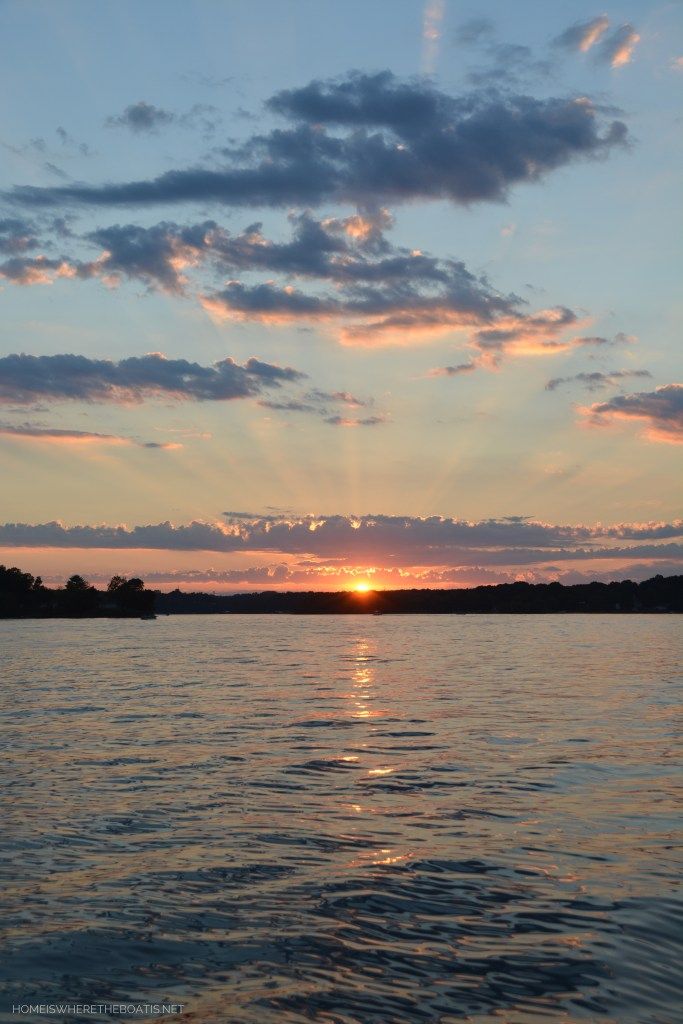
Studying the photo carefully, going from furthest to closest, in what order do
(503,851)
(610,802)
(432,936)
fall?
1. (610,802)
2. (503,851)
3. (432,936)

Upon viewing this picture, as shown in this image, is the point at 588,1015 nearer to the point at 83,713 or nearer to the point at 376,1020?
the point at 376,1020

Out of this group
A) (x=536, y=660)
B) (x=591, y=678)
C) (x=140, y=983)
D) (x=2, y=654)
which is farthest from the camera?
(x=2, y=654)

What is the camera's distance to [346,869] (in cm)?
2011

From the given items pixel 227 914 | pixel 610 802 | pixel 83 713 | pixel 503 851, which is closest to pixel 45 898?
pixel 227 914

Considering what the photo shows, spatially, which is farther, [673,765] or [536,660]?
[536,660]

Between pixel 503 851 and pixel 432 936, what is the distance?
18.7ft

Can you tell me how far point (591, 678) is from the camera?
75.7 m

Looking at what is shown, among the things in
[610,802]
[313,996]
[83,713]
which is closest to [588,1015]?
[313,996]

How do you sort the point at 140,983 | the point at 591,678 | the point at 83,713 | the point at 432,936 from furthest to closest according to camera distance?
the point at 591,678 → the point at 83,713 → the point at 432,936 → the point at 140,983

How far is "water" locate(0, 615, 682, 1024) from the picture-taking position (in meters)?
14.2

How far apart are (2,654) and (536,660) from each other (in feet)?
212

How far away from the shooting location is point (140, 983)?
46.9 ft

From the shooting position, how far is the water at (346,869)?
14164 millimetres

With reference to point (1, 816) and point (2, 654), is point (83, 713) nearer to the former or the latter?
point (1, 816)
